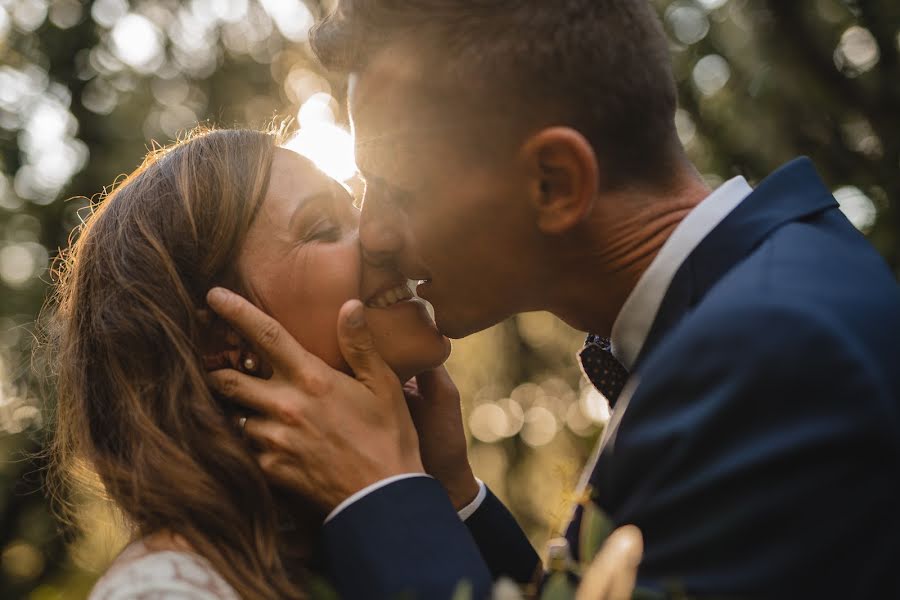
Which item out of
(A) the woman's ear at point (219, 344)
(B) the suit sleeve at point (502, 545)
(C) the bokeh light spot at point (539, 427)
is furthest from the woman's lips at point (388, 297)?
(C) the bokeh light spot at point (539, 427)

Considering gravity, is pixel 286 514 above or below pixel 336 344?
below

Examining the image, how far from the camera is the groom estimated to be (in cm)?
185

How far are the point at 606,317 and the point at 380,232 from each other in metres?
0.80

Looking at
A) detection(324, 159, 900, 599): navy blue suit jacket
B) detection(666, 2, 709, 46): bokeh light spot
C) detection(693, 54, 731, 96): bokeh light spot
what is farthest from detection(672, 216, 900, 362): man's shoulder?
detection(666, 2, 709, 46): bokeh light spot

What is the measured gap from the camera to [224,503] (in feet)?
9.32

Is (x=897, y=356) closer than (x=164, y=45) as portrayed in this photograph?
Yes

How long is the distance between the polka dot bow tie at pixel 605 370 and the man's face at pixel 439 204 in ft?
0.84

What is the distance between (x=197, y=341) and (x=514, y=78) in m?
1.35

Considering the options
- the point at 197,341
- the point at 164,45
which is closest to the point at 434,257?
the point at 197,341

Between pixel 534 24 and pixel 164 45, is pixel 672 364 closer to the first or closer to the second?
pixel 534 24

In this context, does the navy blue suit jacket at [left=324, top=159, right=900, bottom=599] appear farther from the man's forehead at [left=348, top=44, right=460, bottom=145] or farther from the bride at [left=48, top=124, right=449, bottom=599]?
the man's forehead at [left=348, top=44, right=460, bottom=145]

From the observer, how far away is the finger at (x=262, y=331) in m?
2.96

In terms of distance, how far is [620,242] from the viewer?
2.88 metres

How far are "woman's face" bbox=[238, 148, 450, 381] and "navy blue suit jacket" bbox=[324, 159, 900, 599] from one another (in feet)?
3.54
